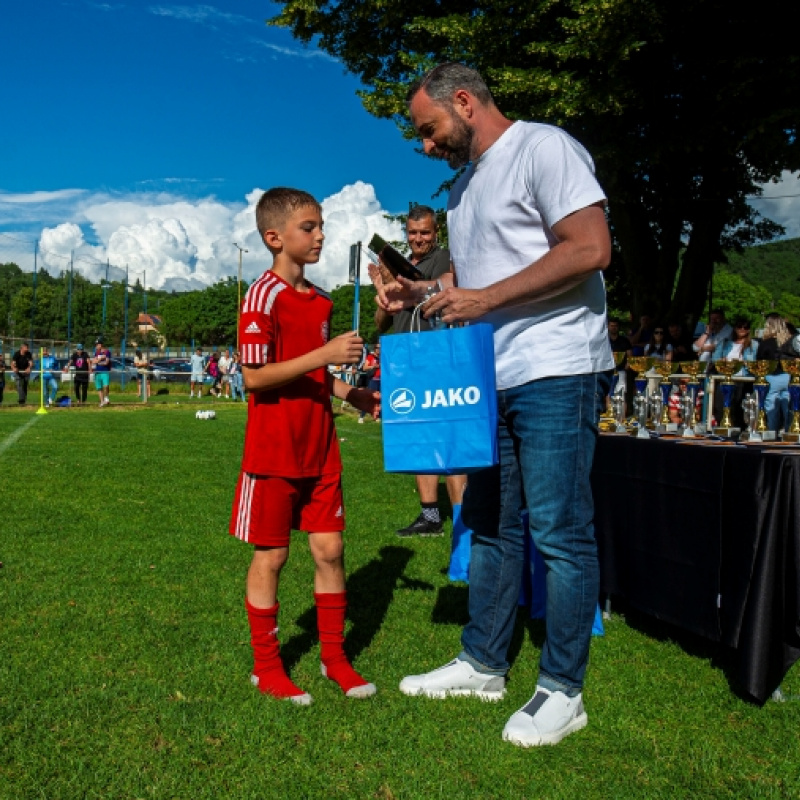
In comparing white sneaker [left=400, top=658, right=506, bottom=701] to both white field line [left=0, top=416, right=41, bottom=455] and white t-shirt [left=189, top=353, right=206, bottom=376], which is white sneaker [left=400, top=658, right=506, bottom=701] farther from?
white t-shirt [left=189, top=353, right=206, bottom=376]

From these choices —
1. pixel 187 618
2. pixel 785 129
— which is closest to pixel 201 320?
pixel 785 129

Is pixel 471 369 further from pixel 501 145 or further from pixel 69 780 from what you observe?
pixel 69 780

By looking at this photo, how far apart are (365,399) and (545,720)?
140 cm

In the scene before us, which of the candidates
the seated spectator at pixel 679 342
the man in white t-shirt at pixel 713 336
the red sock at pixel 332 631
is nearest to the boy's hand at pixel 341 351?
the red sock at pixel 332 631

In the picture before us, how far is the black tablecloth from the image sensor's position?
9.94 ft

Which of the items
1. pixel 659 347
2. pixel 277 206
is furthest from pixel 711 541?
pixel 659 347

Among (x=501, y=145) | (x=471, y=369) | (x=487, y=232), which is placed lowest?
(x=471, y=369)

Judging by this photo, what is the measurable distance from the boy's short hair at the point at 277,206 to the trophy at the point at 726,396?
250cm

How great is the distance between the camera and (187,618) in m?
3.99

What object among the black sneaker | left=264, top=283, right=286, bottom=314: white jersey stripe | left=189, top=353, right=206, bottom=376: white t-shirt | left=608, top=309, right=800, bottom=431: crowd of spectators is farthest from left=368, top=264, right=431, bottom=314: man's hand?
left=189, top=353, right=206, bottom=376: white t-shirt

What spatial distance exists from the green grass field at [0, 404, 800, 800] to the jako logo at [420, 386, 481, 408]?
44.6 inches

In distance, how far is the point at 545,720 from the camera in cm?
271

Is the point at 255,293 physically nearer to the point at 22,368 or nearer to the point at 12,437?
the point at 12,437

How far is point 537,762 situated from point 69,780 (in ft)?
4.69
